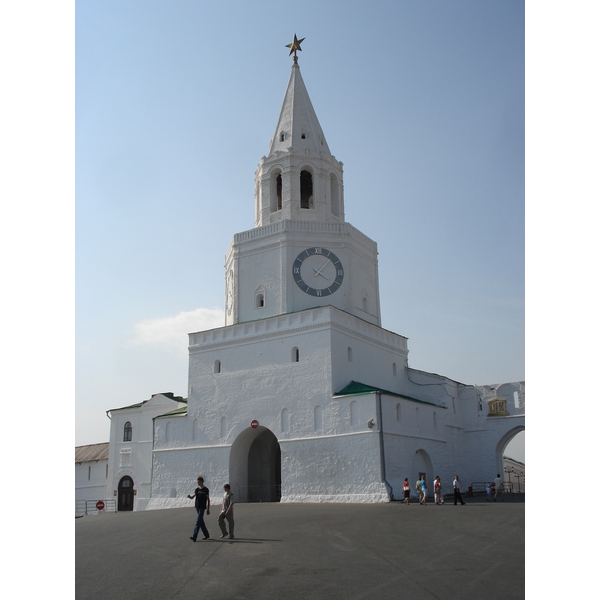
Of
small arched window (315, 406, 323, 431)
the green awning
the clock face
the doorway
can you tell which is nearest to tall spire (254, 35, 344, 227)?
the clock face

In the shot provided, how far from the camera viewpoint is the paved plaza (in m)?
9.88

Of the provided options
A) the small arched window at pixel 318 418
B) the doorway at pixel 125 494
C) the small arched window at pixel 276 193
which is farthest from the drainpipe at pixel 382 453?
the doorway at pixel 125 494

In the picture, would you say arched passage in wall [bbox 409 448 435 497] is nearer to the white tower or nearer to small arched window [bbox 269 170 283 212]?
the white tower

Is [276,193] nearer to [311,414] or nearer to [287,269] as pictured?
[287,269]

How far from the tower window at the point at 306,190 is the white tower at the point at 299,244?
0.06 meters

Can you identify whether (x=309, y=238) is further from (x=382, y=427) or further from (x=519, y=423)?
(x=519, y=423)

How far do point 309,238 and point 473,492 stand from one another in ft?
55.8

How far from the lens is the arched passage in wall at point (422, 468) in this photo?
99.5ft

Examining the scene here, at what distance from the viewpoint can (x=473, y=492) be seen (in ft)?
119

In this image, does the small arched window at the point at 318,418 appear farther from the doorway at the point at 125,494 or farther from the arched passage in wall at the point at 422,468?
the doorway at the point at 125,494

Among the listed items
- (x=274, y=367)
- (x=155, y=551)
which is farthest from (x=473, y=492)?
(x=155, y=551)

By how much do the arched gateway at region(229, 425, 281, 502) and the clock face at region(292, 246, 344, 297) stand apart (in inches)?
294

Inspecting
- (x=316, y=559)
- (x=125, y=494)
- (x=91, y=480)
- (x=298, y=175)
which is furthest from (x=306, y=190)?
(x=91, y=480)

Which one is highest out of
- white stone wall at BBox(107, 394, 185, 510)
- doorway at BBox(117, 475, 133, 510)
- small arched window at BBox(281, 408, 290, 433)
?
small arched window at BBox(281, 408, 290, 433)
